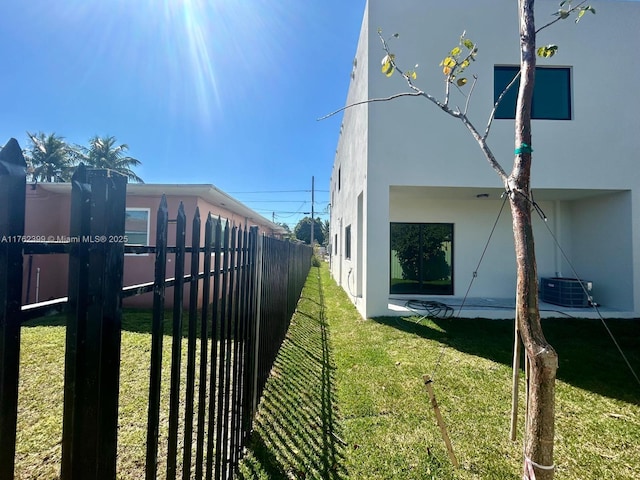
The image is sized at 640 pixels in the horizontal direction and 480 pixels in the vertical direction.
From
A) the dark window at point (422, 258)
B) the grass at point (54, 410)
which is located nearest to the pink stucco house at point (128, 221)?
the grass at point (54, 410)

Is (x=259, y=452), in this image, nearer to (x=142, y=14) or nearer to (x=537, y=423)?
(x=537, y=423)

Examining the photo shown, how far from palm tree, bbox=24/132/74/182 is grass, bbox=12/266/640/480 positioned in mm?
23210

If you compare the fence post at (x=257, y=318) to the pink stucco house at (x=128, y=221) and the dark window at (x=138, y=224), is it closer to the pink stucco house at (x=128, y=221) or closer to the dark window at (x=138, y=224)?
the pink stucco house at (x=128, y=221)

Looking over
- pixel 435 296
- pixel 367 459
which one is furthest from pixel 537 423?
pixel 435 296

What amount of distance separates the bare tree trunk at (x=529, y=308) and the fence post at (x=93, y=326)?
1.81 m

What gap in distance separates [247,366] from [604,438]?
3249 millimetres

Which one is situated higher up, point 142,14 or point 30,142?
point 30,142

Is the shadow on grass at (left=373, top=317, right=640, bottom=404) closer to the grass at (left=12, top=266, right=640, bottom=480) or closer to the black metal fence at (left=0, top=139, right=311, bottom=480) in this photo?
the grass at (left=12, top=266, right=640, bottom=480)

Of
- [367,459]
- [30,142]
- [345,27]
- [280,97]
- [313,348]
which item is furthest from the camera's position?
[30,142]

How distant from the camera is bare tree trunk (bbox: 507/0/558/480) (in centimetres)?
146

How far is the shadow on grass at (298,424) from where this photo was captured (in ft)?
7.50

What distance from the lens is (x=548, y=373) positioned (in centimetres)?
145

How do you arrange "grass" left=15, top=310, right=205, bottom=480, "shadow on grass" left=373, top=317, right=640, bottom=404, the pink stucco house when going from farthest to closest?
1. the pink stucco house
2. "shadow on grass" left=373, top=317, right=640, bottom=404
3. "grass" left=15, top=310, right=205, bottom=480

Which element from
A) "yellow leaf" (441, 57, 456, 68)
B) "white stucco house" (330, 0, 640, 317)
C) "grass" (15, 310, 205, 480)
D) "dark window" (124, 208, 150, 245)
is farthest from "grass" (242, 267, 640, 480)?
"dark window" (124, 208, 150, 245)
